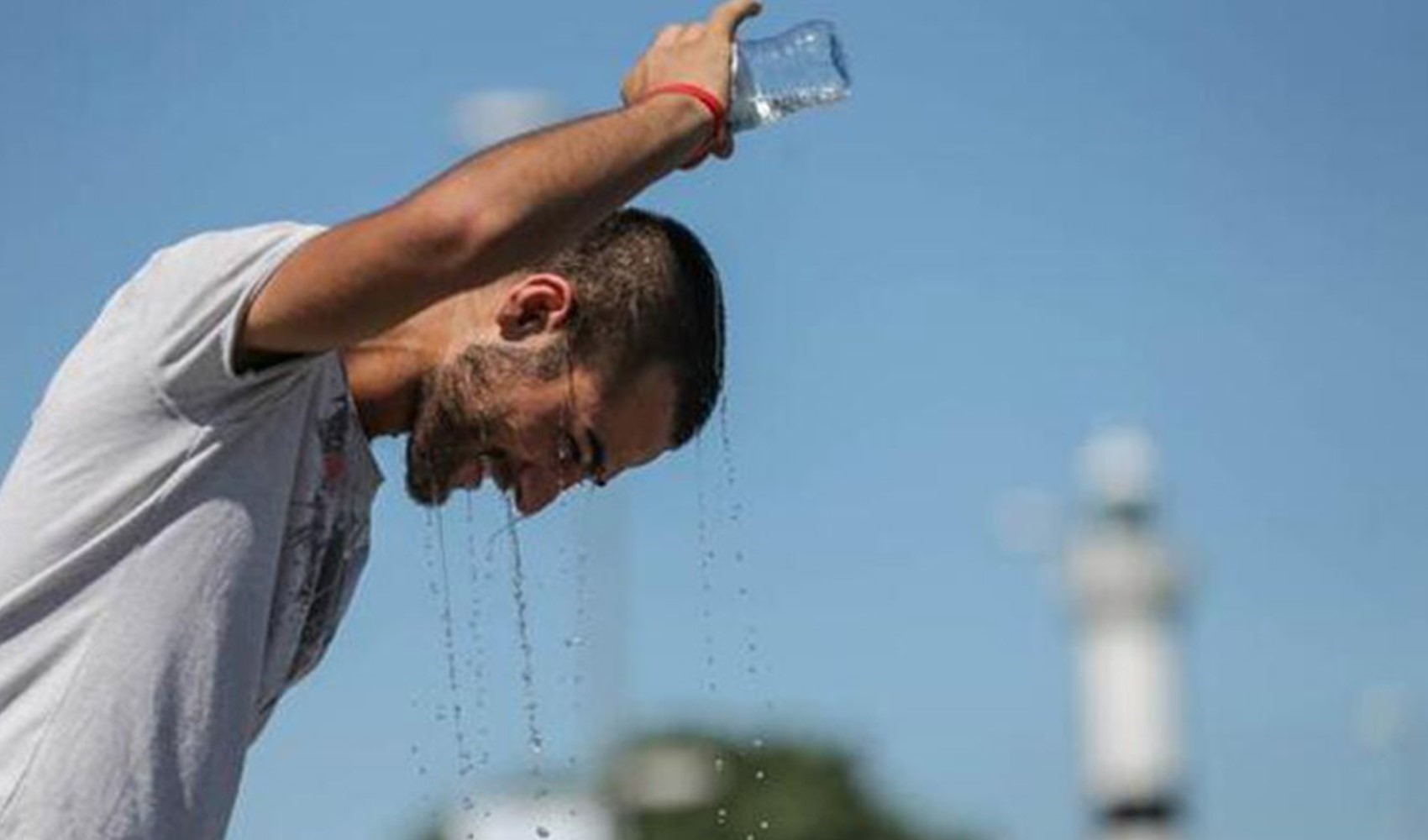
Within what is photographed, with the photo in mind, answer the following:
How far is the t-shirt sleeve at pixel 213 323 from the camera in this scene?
16.3 ft

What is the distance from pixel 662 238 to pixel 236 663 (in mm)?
1057

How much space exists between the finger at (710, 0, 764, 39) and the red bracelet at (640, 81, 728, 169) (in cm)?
17

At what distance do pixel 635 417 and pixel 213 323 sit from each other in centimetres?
87

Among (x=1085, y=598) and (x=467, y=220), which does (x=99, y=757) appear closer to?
(x=467, y=220)

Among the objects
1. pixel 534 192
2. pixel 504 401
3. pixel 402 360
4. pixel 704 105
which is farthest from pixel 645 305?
pixel 534 192

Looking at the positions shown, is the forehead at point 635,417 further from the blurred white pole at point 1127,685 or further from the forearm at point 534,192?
the blurred white pole at point 1127,685

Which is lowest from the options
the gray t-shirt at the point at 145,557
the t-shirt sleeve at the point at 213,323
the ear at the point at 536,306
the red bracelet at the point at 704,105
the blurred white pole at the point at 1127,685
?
the gray t-shirt at the point at 145,557

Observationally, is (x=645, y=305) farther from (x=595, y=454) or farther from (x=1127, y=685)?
(x=1127, y=685)

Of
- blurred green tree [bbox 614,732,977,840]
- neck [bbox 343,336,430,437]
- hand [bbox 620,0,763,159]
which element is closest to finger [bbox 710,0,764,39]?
hand [bbox 620,0,763,159]

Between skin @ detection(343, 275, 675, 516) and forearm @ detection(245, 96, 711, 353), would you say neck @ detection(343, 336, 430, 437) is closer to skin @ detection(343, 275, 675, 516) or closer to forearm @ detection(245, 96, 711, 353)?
skin @ detection(343, 275, 675, 516)

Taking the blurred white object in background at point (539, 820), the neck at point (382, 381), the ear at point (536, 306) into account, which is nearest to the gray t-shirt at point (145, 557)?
the neck at point (382, 381)

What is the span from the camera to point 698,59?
5184 mm

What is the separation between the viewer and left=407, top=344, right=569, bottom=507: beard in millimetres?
5391

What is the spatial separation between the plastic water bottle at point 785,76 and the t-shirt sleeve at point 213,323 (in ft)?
2.40
